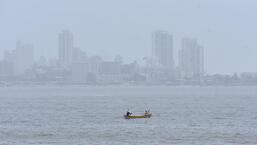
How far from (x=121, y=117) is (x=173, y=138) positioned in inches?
887

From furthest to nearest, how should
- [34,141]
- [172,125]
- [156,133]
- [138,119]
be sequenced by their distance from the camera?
[138,119] → [172,125] → [156,133] → [34,141]

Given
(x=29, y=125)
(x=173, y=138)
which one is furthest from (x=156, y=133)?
(x=29, y=125)

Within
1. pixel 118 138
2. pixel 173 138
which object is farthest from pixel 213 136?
pixel 118 138

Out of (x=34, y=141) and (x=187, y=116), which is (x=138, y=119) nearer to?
(x=187, y=116)

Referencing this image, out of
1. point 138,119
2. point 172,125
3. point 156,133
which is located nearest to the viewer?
point 156,133

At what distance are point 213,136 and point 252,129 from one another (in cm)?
666

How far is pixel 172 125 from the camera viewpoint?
69.9 m

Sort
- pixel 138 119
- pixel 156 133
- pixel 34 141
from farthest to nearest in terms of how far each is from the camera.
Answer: pixel 138 119 < pixel 156 133 < pixel 34 141

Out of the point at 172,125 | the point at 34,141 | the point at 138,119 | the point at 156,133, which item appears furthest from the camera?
the point at 138,119

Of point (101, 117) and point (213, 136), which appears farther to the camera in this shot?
point (101, 117)

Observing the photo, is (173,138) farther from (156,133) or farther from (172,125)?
(172,125)

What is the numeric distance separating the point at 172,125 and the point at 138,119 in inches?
371

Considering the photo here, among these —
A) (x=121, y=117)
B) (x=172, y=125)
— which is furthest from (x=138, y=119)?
Answer: (x=172, y=125)

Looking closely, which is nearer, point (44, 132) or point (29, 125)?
point (44, 132)
